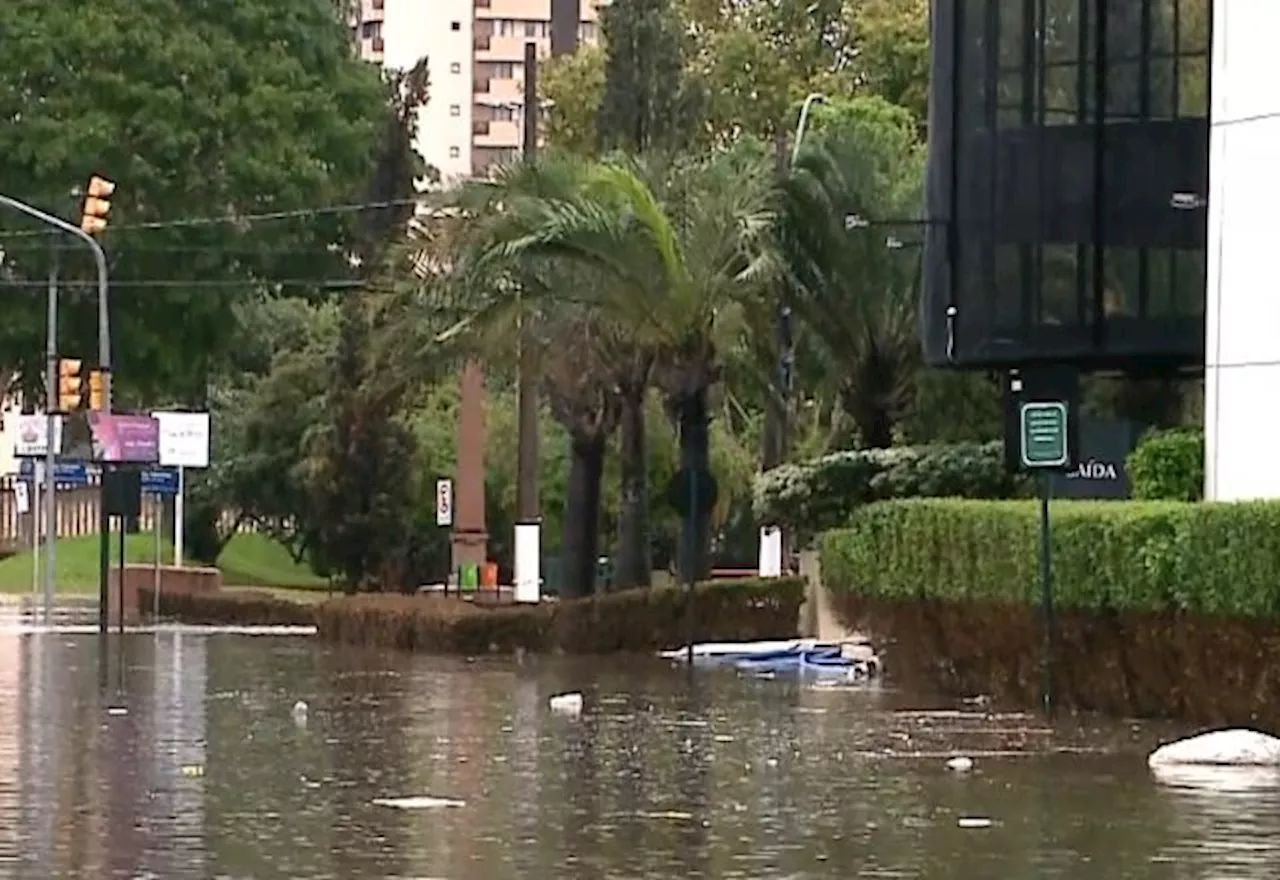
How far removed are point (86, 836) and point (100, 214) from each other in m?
31.1

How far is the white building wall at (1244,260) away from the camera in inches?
1043

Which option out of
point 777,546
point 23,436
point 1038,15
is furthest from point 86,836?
point 23,436

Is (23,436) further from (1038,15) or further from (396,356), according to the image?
(1038,15)

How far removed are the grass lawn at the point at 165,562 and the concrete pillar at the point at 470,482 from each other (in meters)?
9.74

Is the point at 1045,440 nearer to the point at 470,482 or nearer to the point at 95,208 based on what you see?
the point at 95,208

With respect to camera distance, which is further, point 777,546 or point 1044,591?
point 777,546

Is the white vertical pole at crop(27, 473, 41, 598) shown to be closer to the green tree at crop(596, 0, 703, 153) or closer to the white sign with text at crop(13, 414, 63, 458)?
the white sign with text at crop(13, 414, 63, 458)

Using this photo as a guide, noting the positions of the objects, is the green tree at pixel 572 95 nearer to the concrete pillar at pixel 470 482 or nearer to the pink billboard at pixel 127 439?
the concrete pillar at pixel 470 482

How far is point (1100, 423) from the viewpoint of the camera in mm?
38375

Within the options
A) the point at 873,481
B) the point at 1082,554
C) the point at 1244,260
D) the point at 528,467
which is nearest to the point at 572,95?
the point at 528,467

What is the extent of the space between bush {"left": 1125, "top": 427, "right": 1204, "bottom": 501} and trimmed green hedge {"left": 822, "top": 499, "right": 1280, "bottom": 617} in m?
1.33

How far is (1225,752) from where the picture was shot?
20.8m

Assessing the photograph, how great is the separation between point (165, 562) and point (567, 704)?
38.8 metres

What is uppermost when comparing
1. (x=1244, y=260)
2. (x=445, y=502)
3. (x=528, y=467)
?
(x=1244, y=260)
